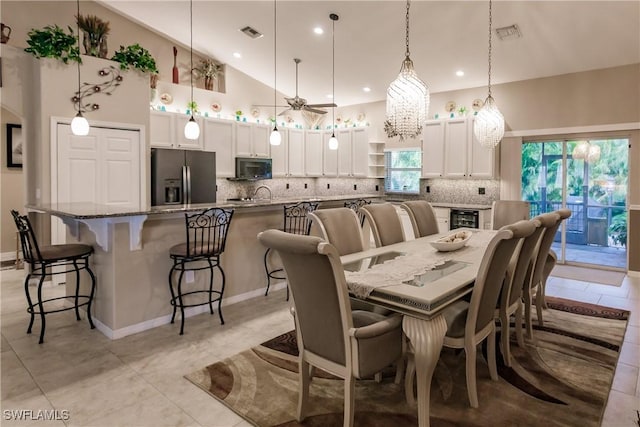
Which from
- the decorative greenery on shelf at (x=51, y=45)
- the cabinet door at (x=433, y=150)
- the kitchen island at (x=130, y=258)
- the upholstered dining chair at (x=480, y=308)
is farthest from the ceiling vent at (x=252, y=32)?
the upholstered dining chair at (x=480, y=308)

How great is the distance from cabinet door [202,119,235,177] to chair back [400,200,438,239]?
388 cm

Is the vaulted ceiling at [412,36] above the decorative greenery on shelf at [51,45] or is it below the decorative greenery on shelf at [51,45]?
above

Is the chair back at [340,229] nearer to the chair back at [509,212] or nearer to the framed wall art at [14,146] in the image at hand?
the chair back at [509,212]

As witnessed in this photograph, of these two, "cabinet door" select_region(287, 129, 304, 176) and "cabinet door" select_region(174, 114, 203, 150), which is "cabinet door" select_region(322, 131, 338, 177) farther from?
"cabinet door" select_region(174, 114, 203, 150)

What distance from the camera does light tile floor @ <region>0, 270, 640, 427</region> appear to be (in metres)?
2.22

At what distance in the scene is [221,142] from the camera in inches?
271

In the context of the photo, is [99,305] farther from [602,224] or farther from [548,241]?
[602,224]

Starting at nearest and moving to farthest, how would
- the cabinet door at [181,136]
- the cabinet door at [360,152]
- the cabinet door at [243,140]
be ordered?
1. the cabinet door at [181,136]
2. the cabinet door at [243,140]
3. the cabinet door at [360,152]

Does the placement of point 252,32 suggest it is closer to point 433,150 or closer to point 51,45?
point 51,45

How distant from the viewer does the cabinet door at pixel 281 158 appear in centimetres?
779

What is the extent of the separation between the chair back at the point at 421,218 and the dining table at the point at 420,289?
1.15m

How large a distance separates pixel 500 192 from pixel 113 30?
6.73m

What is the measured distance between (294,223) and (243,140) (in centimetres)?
317

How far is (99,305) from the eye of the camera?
348cm
